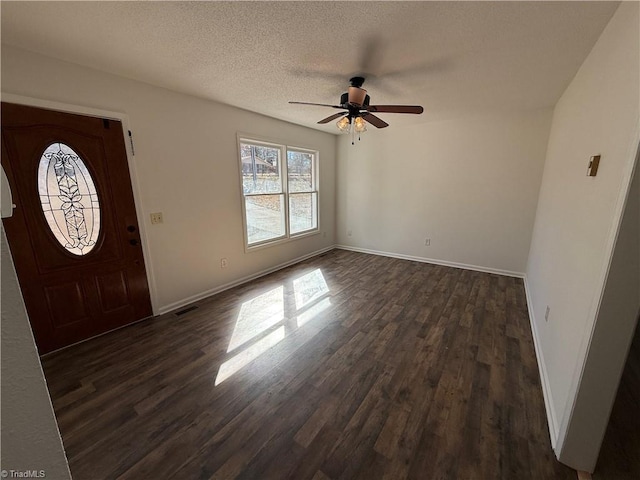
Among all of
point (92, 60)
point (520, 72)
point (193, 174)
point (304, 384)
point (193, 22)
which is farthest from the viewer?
point (193, 174)

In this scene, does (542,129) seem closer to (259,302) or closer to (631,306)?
(631,306)

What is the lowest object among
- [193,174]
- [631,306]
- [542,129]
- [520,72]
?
[631,306]

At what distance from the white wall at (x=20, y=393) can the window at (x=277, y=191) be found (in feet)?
11.3

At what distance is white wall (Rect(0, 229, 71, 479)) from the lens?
462 millimetres

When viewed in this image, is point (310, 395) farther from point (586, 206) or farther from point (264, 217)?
point (264, 217)

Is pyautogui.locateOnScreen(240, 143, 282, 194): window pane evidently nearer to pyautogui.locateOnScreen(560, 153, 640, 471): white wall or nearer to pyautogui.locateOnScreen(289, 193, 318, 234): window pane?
pyautogui.locateOnScreen(289, 193, 318, 234): window pane

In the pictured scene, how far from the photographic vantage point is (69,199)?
7.73 feet

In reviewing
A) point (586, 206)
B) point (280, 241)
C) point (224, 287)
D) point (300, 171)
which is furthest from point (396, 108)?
point (224, 287)

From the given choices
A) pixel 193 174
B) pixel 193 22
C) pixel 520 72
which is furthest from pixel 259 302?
pixel 520 72

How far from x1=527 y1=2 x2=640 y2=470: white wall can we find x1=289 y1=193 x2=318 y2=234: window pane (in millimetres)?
3553

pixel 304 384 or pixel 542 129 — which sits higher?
pixel 542 129

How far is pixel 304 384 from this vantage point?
2.04m

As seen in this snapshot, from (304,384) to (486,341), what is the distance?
177 centimetres

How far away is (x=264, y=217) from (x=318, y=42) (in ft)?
8.94
